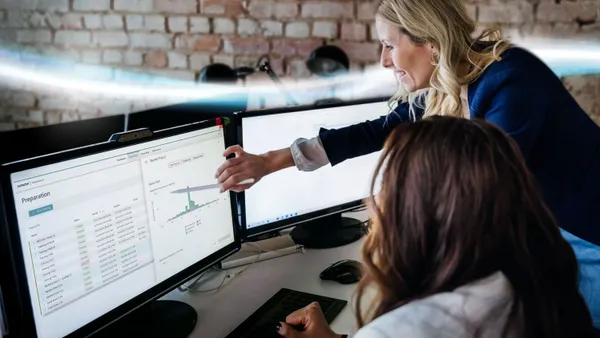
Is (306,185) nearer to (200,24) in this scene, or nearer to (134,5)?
(200,24)

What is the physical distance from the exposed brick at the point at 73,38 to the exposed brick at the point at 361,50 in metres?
1.16

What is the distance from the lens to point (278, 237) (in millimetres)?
1605

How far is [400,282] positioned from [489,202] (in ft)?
0.50

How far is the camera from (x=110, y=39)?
2680 mm

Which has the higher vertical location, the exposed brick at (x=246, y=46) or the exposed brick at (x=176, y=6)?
the exposed brick at (x=176, y=6)

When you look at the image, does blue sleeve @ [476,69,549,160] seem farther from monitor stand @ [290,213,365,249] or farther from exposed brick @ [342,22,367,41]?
exposed brick @ [342,22,367,41]

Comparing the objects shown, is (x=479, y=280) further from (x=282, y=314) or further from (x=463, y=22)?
(x=463, y=22)

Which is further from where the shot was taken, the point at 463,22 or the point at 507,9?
the point at 507,9

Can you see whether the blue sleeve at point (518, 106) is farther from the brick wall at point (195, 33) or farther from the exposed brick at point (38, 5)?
the exposed brick at point (38, 5)

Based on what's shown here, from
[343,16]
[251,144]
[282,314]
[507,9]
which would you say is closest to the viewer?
[282,314]

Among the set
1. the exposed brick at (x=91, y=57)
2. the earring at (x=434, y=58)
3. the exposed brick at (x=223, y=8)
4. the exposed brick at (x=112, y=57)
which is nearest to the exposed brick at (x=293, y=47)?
the exposed brick at (x=223, y=8)

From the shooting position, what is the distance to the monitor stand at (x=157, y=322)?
44.2 inches

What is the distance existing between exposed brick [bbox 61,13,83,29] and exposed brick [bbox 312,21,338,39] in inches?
42.9

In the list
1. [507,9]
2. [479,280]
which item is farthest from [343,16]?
[479,280]
